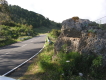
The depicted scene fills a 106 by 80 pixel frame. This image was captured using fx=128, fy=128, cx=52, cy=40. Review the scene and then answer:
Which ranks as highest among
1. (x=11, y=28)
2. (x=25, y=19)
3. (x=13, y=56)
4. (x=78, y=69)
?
(x=25, y=19)

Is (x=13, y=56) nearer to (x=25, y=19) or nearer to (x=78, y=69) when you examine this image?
(x=78, y=69)

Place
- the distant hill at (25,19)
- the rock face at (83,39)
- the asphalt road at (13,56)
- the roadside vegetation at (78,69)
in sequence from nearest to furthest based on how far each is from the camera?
the roadside vegetation at (78,69) → the rock face at (83,39) → the asphalt road at (13,56) → the distant hill at (25,19)

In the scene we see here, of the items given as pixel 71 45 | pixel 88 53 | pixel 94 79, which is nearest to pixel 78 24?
pixel 71 45

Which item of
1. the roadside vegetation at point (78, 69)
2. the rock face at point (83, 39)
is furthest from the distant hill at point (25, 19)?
the roadside vegetation at point (78, 69)

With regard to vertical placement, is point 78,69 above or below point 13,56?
above

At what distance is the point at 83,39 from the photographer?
19.1 feet

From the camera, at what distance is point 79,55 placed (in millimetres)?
5363

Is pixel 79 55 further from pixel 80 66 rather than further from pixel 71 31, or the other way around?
pixel 71 31

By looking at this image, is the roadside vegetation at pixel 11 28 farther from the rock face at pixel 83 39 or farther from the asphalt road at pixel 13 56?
the rock face at pixel 83 39

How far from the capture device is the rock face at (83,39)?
17.2 ft

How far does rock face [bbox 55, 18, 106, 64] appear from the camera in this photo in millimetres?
5237

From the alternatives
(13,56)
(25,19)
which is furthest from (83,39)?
(25,19)

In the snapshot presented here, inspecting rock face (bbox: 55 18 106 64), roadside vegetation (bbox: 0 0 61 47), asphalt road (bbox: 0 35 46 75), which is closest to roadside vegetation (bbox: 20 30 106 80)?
rock face (bbox: 55 18 106 64)

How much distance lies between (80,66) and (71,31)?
2365 millimetres
